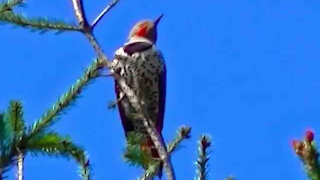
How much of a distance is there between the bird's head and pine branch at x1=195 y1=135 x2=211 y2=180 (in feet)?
15.7

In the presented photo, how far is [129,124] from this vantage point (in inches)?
246

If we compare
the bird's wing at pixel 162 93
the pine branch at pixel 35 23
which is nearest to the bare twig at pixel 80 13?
the pine branch at pixel 35 23

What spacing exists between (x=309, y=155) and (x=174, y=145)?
125cm

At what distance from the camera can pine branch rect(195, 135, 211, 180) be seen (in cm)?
215

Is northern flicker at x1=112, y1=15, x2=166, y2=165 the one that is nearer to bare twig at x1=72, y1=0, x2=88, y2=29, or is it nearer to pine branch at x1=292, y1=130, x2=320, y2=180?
bare twig at x1=72, y1=0, x2=88, y2=29

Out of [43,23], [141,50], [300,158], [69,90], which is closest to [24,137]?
[69,90]

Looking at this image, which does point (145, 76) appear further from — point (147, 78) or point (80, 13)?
point (80, 13)

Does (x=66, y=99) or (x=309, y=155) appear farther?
(x=66, y=99)

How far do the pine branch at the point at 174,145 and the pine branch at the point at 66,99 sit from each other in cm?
33

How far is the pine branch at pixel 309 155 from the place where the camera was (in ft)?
4.51

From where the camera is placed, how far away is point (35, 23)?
2781 mm

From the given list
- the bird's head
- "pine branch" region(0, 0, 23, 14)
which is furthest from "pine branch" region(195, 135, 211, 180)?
the bird's head

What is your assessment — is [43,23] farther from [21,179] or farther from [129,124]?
[129,124]

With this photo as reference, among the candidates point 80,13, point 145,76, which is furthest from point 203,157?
point 145,76
